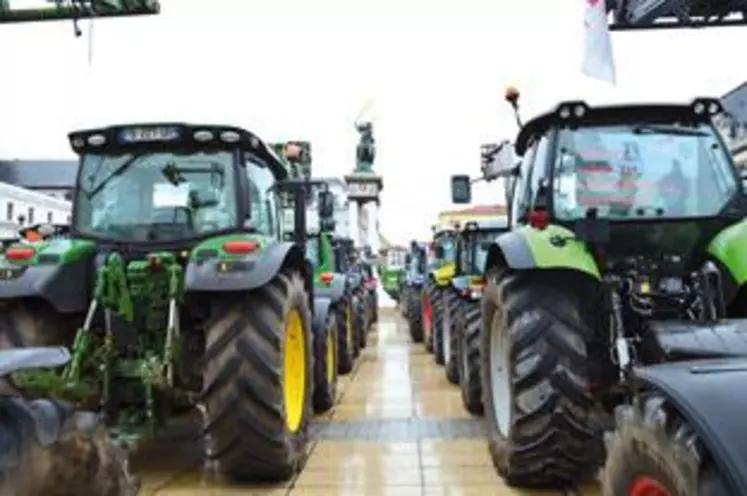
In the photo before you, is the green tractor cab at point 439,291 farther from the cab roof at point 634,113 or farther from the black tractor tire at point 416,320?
the cab roof at point 634,113

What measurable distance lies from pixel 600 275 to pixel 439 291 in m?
8.02

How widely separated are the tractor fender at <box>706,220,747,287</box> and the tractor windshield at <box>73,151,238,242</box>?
3.21 metres

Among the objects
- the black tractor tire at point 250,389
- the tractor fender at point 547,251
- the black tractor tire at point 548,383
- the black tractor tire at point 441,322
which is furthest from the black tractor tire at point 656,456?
the black tractor tire at point 441,322

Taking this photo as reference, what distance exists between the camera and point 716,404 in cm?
245

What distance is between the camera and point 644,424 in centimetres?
279

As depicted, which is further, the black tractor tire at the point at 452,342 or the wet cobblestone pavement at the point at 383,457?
the black tractor tire at the point at 452,342

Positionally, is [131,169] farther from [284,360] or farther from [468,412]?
[468,412]

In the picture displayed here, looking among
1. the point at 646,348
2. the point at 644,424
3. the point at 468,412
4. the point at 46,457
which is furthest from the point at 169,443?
the point at 644,424

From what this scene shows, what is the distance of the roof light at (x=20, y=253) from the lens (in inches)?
249

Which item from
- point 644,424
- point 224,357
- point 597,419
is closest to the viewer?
point 644,424

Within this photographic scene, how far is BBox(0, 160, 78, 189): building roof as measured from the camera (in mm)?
81438

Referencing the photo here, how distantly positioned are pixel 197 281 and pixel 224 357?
50cm

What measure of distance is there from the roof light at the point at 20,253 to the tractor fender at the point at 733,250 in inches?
171

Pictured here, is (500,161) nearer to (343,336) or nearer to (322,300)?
(322,300)
